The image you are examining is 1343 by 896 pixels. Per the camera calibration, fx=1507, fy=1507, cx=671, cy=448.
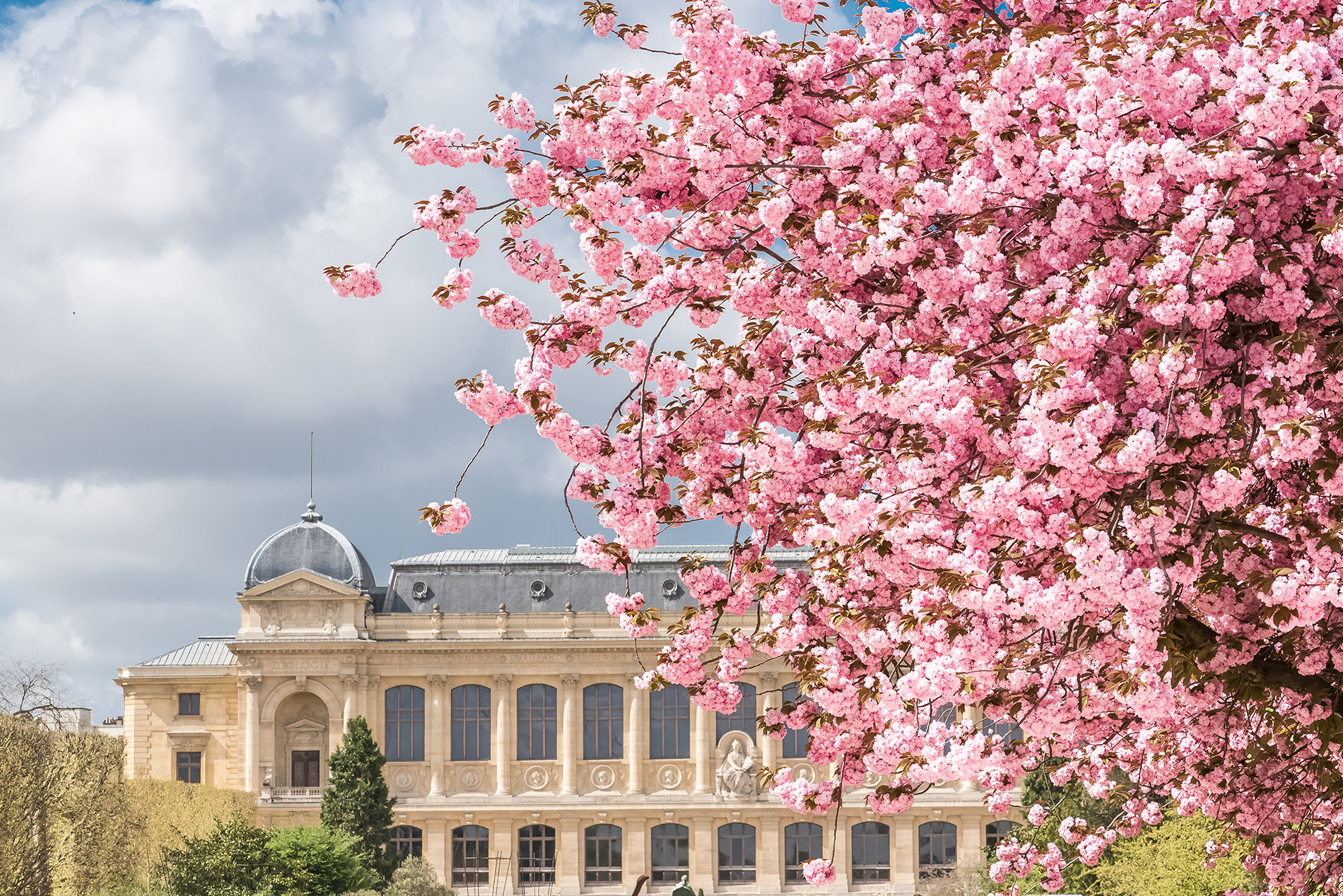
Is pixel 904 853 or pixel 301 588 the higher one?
pixel 301 588

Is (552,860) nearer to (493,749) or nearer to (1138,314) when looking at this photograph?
(493,749)

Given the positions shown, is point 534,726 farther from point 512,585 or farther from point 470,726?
point 512,585

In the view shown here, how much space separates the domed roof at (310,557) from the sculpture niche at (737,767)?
684 inches

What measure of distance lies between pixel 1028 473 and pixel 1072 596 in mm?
726

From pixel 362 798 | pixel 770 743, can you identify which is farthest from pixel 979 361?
pixel 770 743

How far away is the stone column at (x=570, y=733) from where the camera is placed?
2509 inches

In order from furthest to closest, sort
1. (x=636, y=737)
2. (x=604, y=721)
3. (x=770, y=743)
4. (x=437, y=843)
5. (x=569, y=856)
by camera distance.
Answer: (x=604, y=721) < (x=636, y=737) < (x=770, y=743) < (x=569, y=856) < (x=437, y=843)

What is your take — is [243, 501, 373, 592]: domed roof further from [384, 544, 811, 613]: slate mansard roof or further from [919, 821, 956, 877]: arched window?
[919, 821, 956, 877]: arched window

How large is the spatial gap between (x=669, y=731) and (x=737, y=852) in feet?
19.1

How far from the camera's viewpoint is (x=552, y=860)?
63281 millimetres

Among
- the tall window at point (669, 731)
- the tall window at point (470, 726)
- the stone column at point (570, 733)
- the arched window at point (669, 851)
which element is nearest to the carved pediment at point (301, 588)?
the tall window at point (470, 726)

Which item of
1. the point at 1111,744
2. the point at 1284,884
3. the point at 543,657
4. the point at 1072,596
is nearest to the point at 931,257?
the point at 1072,596

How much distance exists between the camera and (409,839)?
62.8 metres

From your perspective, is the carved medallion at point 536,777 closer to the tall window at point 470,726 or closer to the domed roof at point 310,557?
the tall window at point 470,726
